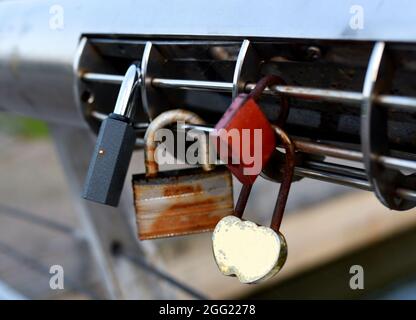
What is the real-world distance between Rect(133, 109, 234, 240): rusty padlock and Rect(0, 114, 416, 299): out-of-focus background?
1532 mm

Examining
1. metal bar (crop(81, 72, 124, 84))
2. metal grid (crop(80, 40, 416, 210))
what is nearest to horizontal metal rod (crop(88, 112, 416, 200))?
metal grid (crop(80, 40, 416, 210))

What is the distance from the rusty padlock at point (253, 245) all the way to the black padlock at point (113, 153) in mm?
149

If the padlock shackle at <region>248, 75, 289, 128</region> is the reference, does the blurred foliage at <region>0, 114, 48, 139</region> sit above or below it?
above

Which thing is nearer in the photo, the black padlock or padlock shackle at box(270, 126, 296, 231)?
padlock shackle at box(270, 126, 296, 231)

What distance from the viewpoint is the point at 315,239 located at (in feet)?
11.0

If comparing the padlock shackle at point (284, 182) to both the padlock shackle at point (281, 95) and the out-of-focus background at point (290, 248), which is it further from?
the out-of-focus background at point (290, 248)

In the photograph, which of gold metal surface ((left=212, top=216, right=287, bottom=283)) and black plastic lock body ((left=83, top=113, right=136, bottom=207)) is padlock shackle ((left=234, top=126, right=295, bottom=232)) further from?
black plastic lock body ((left=83, top=113, right=136, bottom=207))

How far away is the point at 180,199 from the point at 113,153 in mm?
78

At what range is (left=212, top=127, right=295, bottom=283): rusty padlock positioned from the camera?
1.67ft

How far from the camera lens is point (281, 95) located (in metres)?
0.53

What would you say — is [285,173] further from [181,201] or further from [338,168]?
[181,201]
